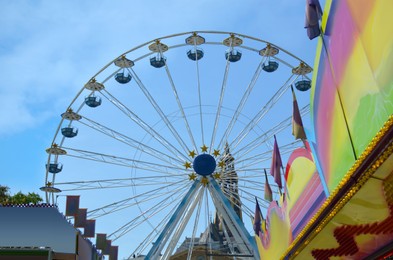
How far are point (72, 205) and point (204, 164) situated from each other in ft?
17.1

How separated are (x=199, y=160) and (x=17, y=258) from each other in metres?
7.46

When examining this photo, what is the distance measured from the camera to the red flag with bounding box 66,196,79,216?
2009 centimetres

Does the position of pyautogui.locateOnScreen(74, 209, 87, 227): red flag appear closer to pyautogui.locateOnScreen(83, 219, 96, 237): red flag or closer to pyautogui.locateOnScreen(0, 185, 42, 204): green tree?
pyautogui.locateOnScreen(83, 219, 96, 237): red flag

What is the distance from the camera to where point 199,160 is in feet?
68.2

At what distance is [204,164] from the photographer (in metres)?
20.7

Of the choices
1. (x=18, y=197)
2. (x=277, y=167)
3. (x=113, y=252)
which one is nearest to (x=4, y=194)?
(x=18, y=197)

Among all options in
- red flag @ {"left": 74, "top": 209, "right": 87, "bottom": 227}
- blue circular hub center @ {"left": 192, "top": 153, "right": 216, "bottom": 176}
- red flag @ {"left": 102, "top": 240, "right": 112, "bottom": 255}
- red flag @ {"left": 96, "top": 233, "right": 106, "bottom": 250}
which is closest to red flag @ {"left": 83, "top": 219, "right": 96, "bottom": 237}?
red flag @ {"left": 74, "top": 209, "right": 87, "bottom": 227}

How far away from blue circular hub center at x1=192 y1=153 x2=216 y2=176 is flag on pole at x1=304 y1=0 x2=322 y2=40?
13531 millimetres

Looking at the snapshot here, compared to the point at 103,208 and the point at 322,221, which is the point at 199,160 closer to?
the point at 103,208

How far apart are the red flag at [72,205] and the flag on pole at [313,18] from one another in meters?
14.8

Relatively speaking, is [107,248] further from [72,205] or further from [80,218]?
[72,205]

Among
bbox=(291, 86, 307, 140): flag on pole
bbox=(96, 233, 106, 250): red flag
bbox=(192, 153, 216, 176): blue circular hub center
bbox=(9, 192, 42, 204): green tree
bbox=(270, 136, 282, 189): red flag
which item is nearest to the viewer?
bbox=(291, 86, 307, 140): flag on pole

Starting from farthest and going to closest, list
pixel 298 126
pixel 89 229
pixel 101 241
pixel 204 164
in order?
pixel 101 241
pixel 204 164
pixel 89 229
pixel 298 126

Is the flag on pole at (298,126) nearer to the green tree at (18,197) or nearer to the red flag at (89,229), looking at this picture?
the red flag at (89,229)
